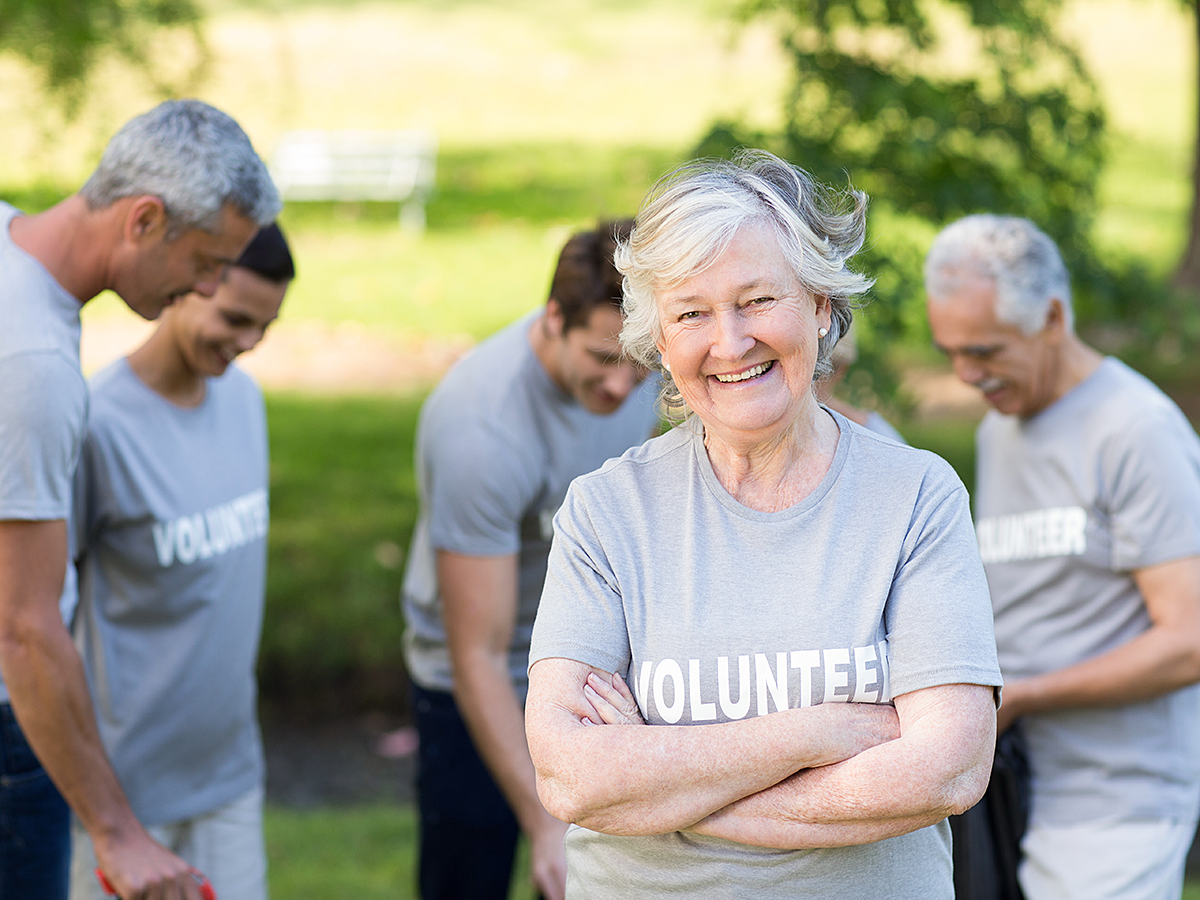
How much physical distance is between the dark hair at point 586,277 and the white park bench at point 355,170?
10176 millimetres

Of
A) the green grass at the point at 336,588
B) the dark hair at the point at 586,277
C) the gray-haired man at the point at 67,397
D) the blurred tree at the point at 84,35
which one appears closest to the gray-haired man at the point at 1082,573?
the dark hair at the point at 586,277

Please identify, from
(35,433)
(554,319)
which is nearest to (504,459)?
(554,319)

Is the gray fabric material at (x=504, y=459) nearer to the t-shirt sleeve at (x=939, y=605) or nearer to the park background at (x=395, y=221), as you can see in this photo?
the t-shirt sleeve at (x=939, y=605)

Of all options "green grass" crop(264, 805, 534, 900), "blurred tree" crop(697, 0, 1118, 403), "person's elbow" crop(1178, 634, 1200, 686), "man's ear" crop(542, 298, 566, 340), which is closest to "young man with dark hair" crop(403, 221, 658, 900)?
"man's ear" crop(542, 298, 566, 340)

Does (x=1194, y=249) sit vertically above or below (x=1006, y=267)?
below

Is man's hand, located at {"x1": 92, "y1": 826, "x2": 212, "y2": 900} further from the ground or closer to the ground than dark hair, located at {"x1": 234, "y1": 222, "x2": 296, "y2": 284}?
closer to the ground

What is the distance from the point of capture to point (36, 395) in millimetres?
2166

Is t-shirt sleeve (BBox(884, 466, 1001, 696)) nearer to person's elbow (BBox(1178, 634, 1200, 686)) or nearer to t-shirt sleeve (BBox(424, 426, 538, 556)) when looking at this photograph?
person's elbow (BBox(1178, 634, 1200, 686))

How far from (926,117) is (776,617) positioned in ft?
9.44

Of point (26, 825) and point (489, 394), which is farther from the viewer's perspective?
point (489, 394)

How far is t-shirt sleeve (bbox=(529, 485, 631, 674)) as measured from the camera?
1810mm

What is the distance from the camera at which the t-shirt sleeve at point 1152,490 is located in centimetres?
257

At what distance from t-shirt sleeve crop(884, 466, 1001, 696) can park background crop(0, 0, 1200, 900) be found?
232cm

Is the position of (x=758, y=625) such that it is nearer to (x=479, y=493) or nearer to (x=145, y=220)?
(x=479, y=493)
